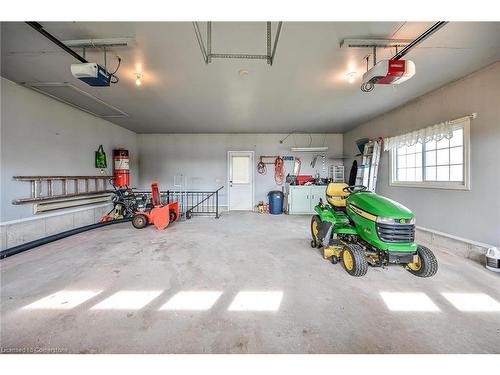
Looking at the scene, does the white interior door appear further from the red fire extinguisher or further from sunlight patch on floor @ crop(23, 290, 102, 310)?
sunlight patch on floor @ crop(23, 290, 102, 310)

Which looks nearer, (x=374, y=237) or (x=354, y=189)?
(x=374, y=237)

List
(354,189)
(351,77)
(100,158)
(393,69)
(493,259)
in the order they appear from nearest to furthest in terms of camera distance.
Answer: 1. (393,69)
2. (493,259)
3. (354,189)
4. (351,77)
5. (100,158)

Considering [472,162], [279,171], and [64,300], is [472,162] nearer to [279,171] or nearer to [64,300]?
[279,171]

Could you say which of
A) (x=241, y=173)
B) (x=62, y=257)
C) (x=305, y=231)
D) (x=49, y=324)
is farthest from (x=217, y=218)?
(x=49, y=324)

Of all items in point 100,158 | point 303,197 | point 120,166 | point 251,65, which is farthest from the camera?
point 303,197

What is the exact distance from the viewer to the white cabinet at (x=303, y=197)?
5836 millimetres

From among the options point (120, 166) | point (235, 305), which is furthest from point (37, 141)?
point (235, 305)

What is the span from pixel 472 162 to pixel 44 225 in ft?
22.4

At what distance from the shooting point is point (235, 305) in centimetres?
163

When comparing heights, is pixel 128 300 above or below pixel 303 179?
below

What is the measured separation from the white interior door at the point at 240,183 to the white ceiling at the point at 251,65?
85.4 inches

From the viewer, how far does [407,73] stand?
2.00m
